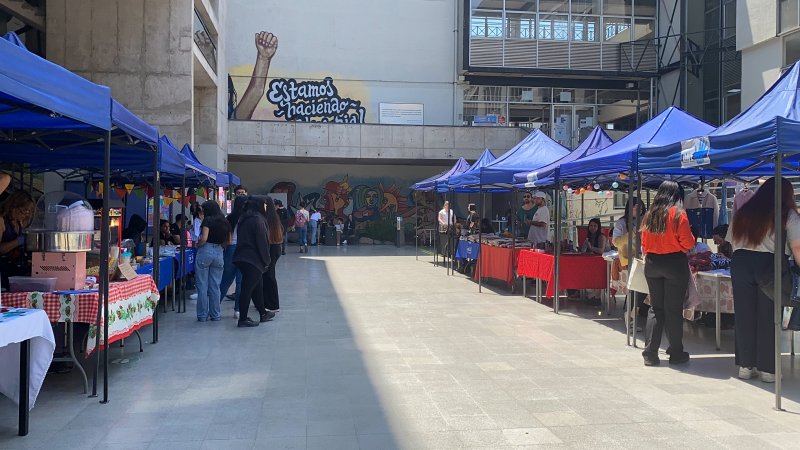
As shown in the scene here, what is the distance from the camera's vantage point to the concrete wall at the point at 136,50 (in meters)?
13.9

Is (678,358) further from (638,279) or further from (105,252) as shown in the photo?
(105,252)

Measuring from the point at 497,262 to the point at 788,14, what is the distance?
10.6m

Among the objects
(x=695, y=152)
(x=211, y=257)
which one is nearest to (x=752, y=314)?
(x=695, y=152)

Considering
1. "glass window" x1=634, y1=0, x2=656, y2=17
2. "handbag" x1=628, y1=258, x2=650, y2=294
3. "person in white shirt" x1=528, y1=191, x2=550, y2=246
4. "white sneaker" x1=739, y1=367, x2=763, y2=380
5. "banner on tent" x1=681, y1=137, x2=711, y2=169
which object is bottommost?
"white sneaker" x1=739, y1=367, x2=763, y2=380

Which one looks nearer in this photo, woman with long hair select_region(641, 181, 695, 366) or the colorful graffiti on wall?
woman with long hair select_region(641, 181, 695, 366)

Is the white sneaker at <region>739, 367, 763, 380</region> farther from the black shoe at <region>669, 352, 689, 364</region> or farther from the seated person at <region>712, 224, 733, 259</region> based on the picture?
the seated person at <region>712, 224, 733, 259</region>

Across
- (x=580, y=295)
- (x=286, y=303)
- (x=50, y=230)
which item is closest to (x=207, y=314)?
(x=286, y=303)

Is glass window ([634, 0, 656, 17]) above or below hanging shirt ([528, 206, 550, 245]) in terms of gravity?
above

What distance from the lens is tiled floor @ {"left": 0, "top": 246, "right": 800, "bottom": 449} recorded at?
426cm

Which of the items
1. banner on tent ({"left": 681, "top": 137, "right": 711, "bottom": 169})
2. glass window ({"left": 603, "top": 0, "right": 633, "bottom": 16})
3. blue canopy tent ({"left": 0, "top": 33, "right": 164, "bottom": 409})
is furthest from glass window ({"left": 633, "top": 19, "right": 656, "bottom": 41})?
blue canopy tent ({"left": 0, "top": 33, "right": 164, "bottom": 409})

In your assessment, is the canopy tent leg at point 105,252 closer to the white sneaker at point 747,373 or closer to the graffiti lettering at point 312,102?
the white sneaker at point 747,373

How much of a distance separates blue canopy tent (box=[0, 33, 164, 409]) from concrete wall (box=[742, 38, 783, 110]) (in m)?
16.0

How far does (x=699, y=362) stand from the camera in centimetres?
637

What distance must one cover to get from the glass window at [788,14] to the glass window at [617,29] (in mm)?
10045
